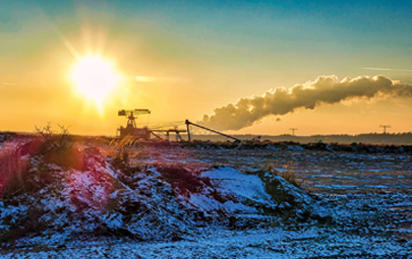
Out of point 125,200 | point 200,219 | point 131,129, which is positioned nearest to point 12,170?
point 125,200

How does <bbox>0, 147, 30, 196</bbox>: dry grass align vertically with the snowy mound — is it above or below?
above

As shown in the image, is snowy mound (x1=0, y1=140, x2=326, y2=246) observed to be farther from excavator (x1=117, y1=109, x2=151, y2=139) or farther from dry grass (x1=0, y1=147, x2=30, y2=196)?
excavator (x1=117, y1=109, x2=151, y2=139)

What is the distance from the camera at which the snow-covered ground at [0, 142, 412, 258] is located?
5.40 meters

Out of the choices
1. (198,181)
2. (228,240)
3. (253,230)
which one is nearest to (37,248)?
(228,240)

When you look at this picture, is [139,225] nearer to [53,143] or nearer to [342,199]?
[53,143]

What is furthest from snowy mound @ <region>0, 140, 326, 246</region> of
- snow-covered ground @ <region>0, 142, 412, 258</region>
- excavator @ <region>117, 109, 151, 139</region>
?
excavator @ <region>117, 109, 151, 139</region>

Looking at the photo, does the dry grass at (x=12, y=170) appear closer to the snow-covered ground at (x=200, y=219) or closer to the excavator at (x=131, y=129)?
the snow-covered ground at (x=200, y=219)

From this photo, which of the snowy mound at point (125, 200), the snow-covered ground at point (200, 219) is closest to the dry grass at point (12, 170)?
the snowy mound at point (125, 200)

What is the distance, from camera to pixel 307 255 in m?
5.31

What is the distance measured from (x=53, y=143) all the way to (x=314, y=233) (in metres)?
5.59

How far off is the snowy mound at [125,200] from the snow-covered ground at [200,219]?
0.9 inches

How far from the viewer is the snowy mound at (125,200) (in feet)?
19.4

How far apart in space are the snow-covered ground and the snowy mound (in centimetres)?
2

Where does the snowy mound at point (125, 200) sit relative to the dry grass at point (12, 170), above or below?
below
